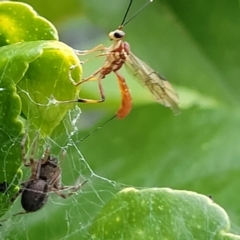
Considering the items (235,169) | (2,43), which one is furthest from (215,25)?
(2,43)

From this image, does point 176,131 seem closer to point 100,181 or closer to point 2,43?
point 100,181

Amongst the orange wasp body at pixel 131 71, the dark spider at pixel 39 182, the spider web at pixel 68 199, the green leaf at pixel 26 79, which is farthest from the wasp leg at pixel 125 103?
the green leaf at pixel 26 79

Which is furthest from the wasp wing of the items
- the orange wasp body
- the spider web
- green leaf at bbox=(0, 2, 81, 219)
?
green leaf at bbox=(0, 2, 81, 219)

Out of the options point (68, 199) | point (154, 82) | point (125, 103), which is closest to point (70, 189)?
point (68, 199)

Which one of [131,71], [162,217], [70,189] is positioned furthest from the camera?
[131,71]

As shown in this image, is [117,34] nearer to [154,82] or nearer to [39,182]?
[154,82]

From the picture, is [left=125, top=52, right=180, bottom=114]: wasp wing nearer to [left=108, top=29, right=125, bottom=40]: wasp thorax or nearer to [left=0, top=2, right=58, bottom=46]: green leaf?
[left=108, top=29, right=125, bottom=40]: wasp thorax

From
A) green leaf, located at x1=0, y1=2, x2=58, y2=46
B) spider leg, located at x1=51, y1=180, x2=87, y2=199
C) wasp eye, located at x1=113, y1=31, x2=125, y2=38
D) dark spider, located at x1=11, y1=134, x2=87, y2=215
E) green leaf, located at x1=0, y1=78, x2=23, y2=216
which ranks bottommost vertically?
spider leg, located at x1=51, y1=180, x2=87, y2=199
